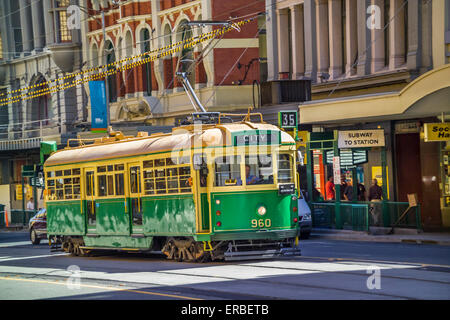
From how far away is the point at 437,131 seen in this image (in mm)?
27672

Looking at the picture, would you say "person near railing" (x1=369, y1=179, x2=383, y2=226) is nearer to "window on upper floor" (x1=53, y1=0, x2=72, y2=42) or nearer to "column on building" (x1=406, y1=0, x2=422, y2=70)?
"column on building" (x1=406, y1=0, x2=422, y2=70)

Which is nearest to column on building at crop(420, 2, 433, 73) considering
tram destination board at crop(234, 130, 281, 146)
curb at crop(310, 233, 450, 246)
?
curb at crop(310, 233, 450, 246)

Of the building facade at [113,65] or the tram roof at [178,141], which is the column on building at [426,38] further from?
the tram roof at [178,141]

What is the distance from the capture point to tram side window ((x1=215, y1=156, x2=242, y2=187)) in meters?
20.1

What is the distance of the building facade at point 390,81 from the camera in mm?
28609

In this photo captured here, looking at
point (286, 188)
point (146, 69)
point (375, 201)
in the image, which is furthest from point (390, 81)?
point (146, 69)

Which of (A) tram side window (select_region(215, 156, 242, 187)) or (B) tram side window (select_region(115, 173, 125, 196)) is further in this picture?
(B) tram side window (select_region(115, 173, 125, 196))

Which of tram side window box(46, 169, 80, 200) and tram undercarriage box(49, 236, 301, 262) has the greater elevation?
tram side window box(46, 169, 80, 200)

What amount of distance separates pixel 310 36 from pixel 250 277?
2221 centimetres

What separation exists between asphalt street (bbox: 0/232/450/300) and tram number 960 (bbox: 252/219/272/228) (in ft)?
2.41

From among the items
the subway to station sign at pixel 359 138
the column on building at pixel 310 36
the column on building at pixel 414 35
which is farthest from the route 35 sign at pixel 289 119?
the column on building at pixel 310 36

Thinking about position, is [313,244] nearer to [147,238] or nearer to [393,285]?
[147,238]

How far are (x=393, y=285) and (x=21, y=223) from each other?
38.3 metres

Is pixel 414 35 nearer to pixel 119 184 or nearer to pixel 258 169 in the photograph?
pixel 119 184
